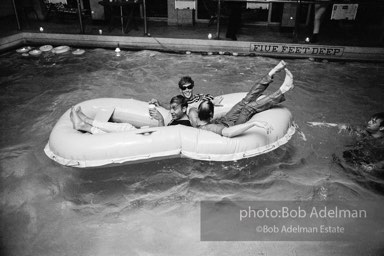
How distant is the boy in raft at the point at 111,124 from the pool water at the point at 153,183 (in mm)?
509

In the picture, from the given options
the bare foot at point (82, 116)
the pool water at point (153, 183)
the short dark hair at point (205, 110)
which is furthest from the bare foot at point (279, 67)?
the bare foot at point (82, 116)

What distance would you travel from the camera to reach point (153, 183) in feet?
12.0

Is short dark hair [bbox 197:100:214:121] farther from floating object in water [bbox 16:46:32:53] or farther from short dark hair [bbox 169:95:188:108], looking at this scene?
floating object in water [bbox 16:46:32:53]

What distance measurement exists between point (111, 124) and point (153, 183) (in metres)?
0.93

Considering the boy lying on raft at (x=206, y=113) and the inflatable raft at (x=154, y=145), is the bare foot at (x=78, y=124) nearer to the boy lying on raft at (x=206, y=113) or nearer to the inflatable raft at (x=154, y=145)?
the boy lying on raft at (x=206, y=113)

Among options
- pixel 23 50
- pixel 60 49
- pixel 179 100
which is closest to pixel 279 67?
pixel 179 100

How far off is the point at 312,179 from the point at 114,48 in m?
6.40

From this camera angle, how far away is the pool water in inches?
115

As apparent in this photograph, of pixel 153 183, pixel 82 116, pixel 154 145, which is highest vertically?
pixel 82 116

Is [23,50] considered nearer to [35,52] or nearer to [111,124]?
[35,52]

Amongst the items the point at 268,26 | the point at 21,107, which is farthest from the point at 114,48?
the point at 268,26

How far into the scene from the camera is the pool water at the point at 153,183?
2.93 metres

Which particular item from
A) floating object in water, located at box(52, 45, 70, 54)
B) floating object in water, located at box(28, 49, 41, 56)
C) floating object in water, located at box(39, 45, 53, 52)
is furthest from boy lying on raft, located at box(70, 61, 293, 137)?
floating object in water, located at box(39, 45, 53, 52)

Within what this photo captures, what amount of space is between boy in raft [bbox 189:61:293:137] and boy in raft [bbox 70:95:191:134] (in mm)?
155
